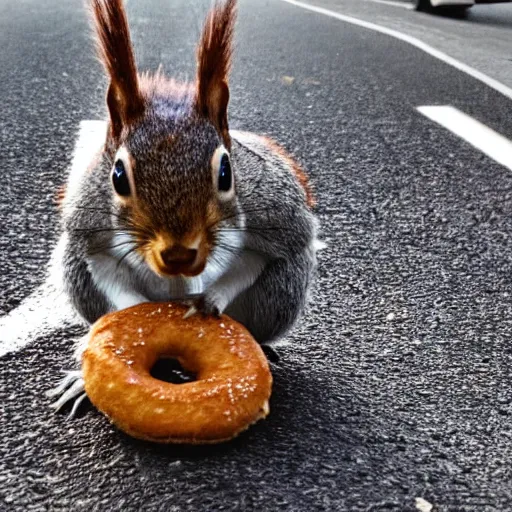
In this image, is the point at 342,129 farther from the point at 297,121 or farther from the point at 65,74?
the point at 65,74

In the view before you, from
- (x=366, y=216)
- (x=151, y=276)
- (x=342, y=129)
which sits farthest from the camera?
(x=342, y=129)

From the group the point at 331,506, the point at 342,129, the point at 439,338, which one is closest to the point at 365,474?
the point at 331,506

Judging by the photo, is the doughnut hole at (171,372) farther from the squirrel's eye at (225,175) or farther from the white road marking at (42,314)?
the squirrel's eye at (225,175)

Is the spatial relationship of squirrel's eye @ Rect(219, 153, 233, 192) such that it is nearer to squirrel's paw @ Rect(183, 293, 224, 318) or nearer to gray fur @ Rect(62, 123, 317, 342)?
gray fur @ Rect(62, 123, 317, 342)

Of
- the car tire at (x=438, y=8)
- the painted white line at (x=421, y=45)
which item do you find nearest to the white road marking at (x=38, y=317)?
the painted white line at (x=421, y=45)

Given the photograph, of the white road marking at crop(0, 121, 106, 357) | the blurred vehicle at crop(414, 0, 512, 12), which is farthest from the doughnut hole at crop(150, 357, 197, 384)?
the blurred vehicle at crop(414, 0, 512, 12)

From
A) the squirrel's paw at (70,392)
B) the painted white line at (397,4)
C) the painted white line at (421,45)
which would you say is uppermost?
the squirrel's paw at (70,392)

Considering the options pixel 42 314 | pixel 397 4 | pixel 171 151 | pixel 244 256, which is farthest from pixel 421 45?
pixel 171 151
